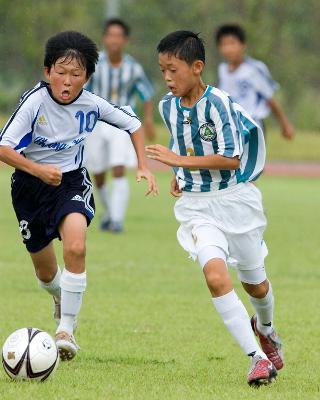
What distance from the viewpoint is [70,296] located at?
629 centimetres

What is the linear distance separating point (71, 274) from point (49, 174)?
616mm

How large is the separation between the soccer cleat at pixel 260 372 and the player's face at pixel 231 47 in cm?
784

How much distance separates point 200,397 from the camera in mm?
5215

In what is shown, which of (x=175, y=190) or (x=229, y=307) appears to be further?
(x=175, y=190)

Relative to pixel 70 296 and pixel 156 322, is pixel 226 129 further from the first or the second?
pixel 156 322

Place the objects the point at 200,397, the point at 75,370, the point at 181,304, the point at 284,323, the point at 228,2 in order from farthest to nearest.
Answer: the point at 228,2 → the point at 181,304 → the point at 284,323 → the point at 75,370 → the point at 200,397

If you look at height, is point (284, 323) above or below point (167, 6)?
above

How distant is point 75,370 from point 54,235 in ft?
3.27

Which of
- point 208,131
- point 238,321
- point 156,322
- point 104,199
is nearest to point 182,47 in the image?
point 208,131

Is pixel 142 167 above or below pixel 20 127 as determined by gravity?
below

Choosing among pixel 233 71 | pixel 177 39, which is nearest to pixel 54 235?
pixel 177 39

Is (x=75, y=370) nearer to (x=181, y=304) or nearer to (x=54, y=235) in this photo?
(x=54, y=235)

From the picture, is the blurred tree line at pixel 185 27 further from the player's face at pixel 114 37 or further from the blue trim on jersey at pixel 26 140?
the blue trim on jersey at pixel 26 140

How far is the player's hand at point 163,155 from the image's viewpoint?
5703 mm
